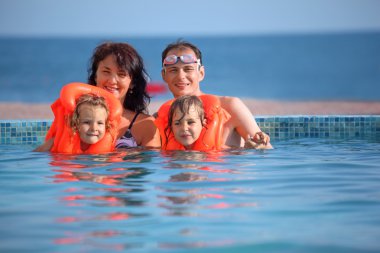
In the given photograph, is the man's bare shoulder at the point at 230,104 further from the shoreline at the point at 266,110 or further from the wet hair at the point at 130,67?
the shoreline at the point at 266,110

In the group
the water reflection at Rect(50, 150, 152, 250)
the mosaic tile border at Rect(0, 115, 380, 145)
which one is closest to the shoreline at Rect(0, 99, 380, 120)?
the mosaic tile border at Rect(0, 115, 380, 145)

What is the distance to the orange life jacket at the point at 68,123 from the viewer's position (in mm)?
6254

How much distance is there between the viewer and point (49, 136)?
21.9ft

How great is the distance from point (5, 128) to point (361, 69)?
4570 cm

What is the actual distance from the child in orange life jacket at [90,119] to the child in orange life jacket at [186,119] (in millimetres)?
543

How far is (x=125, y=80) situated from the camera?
668 centimetres

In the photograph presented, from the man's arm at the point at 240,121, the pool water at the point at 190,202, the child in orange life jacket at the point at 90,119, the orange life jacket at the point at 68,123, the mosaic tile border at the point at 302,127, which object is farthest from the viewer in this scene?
the mosaic tile border at the point at 302,127

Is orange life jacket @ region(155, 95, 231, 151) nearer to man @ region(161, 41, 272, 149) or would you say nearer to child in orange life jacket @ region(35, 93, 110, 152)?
man @ region(161, 41, 272, 149)

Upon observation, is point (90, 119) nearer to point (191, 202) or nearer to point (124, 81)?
point (124, 81)

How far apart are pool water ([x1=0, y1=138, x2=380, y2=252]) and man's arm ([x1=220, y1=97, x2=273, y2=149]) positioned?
232 millimetres

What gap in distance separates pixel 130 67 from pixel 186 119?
2.94 feet

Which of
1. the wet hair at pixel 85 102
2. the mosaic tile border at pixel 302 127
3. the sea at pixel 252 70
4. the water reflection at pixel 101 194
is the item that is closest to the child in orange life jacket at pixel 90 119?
the wet hair at pixel 85 102

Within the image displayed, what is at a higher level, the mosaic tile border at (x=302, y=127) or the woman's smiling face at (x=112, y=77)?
the woman's smiling face at (x=112, y=77)

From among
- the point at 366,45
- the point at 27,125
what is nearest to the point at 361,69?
the point at 366,45
